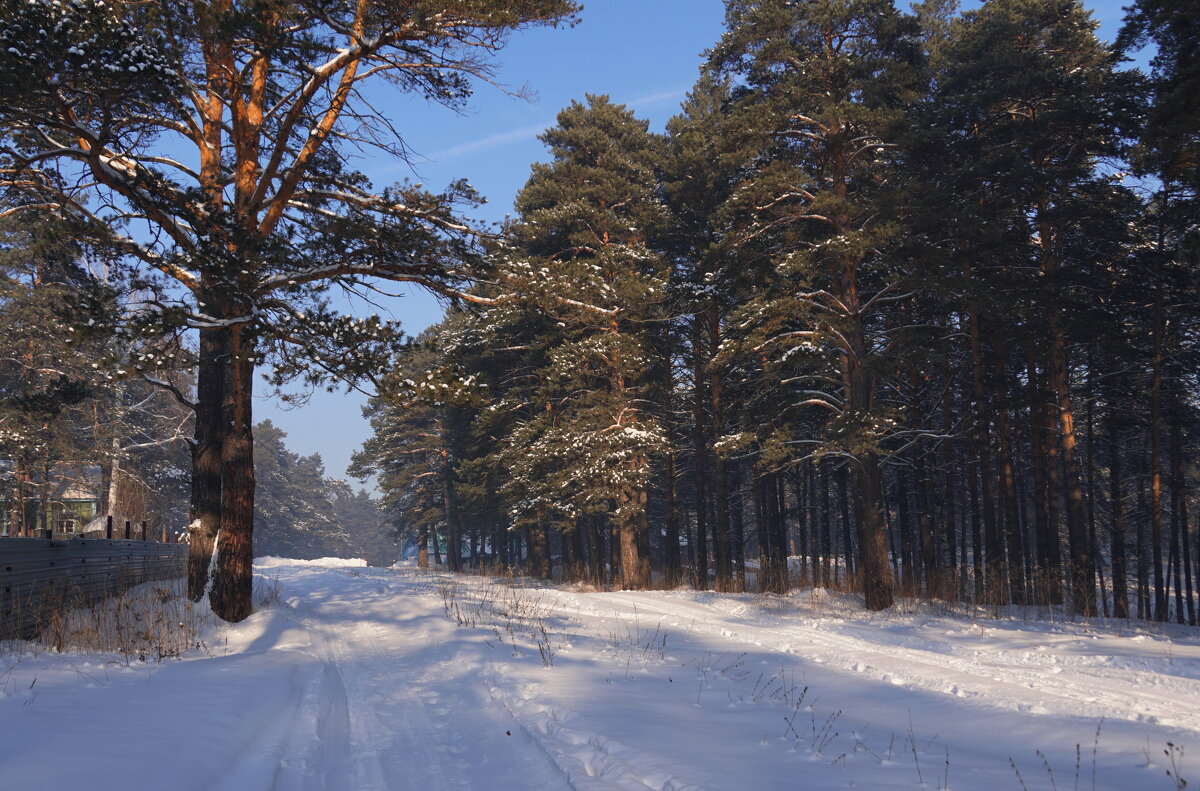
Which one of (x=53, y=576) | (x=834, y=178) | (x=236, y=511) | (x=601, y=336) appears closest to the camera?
(x=53, y=576)

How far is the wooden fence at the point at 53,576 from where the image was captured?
28.6ft

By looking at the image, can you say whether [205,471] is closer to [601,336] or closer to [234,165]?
[234,165]

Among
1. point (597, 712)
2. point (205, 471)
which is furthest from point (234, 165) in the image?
point (597, 712)

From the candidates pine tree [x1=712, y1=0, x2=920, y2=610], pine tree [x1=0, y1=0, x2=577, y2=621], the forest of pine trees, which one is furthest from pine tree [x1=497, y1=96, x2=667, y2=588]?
pine tree [x1=0, y1=0, x2=577, y2=621]

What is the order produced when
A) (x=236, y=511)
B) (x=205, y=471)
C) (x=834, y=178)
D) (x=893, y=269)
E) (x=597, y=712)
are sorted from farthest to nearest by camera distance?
(x=834, y=178)
(x=893, y=269)
(x=205, y=471)
(x=236, y=511)
(x=597, y=712)

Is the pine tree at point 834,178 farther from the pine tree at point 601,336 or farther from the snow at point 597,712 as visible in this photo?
the snow at point 597,712

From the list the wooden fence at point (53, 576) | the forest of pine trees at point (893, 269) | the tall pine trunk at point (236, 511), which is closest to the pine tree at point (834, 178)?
the forest of pine trees at point (893, 269)

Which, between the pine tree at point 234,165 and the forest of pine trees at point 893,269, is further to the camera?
the forest of pine trees at point 893,269

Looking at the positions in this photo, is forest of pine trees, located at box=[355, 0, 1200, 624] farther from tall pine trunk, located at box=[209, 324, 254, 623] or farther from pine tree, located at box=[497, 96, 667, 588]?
tall pine trunk, located at box=[209, 324, 254, 623]

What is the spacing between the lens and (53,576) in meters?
10.2

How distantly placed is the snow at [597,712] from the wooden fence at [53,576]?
1.28 metres

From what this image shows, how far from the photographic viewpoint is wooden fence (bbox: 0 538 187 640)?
8.71 metres

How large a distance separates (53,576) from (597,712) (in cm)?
871

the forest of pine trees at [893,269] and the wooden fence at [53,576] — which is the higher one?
the forest of pine trees at [893,269]
